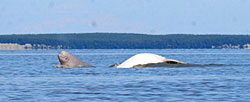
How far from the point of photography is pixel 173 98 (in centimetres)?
2345

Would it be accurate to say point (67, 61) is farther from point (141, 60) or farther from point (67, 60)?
point (141, 60)

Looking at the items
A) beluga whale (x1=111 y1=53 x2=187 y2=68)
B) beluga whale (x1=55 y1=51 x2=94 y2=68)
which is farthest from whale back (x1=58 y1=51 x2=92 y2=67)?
beluga whale (x1=111 y1=53 x2=187 y2=68)

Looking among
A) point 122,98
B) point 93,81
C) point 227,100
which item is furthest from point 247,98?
point 93,81

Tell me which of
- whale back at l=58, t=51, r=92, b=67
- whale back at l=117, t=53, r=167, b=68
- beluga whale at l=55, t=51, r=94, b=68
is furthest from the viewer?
whale back at l=117, t=53, r=167, b=68

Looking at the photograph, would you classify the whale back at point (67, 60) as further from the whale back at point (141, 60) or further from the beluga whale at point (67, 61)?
the whale back at point (141, 60)

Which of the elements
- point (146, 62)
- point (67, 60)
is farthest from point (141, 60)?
point (67, 60)

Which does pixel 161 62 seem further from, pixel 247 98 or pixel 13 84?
pixel 247 98

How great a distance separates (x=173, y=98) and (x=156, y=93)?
7.61 ft

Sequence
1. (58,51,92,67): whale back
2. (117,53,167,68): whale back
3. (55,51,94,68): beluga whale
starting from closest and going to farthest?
(58,51,92,67): whale back → (55,51,94,68): beluga whale → (117,53,167,68): whale back

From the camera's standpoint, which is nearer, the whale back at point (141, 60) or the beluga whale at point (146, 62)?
the beluga whale at point (146, 62)

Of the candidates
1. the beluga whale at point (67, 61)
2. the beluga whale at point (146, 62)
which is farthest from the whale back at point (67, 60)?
the beluga whale at point (146, 62)

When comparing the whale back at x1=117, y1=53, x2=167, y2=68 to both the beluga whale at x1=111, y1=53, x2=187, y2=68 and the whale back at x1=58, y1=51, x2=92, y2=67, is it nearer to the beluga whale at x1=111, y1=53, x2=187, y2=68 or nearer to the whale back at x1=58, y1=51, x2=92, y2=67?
the beluga whale at x1=111, y1=53, x2=187, y2=68

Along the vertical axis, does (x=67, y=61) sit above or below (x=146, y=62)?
above

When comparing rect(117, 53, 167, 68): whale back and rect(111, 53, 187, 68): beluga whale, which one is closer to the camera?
rect(111, 53, 187, 68): beluga whale
